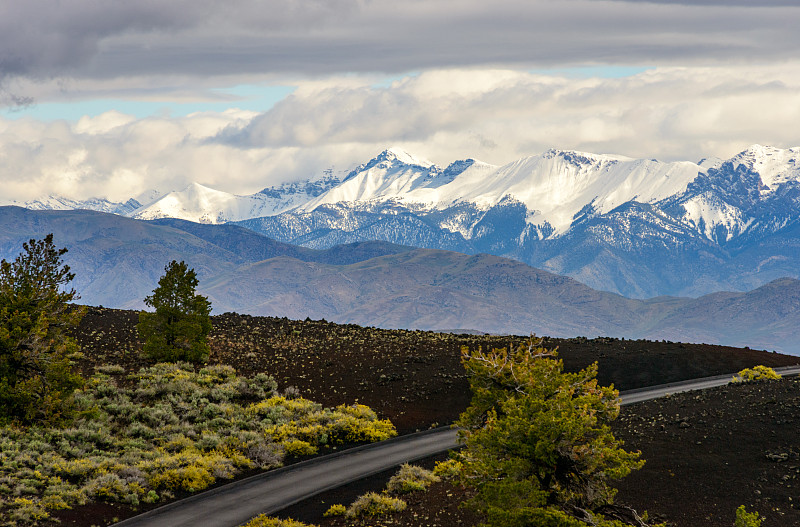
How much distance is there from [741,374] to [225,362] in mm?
34260

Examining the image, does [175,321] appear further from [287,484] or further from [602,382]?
[602,382]

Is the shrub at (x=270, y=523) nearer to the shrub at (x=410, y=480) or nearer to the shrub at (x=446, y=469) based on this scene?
the shrub at (x=410, y=480)

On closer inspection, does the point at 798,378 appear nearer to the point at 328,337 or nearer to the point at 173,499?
the point at 328,337

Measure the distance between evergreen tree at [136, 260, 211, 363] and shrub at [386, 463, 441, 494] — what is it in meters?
21.2

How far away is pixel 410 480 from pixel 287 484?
5.32 meters

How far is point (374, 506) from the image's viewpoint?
30.3 metres

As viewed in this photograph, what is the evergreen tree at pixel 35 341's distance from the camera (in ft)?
116

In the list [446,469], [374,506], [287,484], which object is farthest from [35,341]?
[446,469]

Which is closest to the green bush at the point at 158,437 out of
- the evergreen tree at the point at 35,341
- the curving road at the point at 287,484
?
the curving road at the point at 287,484

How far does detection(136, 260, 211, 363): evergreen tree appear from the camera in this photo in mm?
51031

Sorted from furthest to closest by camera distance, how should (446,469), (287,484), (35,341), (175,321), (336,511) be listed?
(175,321), (35,341), (446,469), (287,484), (336,511)

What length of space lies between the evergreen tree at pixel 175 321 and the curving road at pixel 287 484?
15980mm

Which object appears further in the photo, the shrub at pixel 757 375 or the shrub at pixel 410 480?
the shrub at pixel 757 375

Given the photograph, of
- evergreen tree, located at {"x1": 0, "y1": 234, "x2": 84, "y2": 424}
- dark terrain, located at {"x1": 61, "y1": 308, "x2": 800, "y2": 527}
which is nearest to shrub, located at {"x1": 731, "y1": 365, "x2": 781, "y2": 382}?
dark terrain, located at {"x1": 61, "y1": 308, "x2": 800, "y2": 527}
